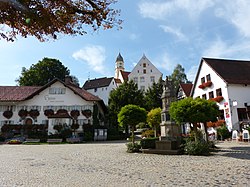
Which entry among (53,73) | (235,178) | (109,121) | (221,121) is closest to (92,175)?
(235,178)

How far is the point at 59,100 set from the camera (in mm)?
33594

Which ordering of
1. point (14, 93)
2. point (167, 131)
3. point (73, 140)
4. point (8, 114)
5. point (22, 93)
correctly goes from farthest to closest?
point (22, 93) → point (14, 93) → point (8, 114) → point (73, 140) → point (167, 131)

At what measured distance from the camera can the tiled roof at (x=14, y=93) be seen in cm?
3312

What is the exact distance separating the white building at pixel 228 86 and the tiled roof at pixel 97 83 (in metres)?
34.8

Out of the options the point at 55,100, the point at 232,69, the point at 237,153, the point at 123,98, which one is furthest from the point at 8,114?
the point at 232,69

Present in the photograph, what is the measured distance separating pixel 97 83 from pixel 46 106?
105ft

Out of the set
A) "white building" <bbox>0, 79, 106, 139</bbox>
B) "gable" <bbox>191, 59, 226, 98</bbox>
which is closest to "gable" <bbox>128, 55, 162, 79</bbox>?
"white building" <bbox>0, 79, 106, 139</bbox>

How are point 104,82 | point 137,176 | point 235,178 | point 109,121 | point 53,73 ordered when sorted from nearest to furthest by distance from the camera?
1. point 235,178
2. point 137,176
3. point 109,121
4. point 53,73
5. point 104,82

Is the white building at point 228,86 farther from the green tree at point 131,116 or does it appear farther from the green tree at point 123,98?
the green tree at point 131,116

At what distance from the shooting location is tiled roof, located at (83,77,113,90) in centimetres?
6228

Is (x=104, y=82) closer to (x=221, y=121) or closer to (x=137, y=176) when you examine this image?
(x=221, y=121)

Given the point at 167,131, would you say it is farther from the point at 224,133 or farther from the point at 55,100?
the point at 55,100

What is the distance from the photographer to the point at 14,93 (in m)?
34.8

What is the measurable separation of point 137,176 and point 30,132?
2678cm
